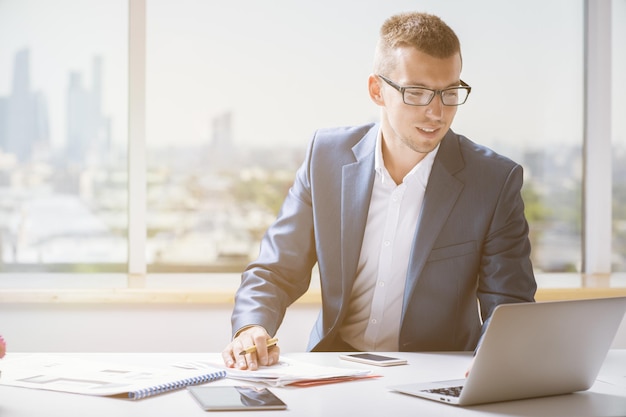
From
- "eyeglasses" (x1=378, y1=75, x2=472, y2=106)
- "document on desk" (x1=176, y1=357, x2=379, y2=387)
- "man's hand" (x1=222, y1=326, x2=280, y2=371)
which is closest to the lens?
"document on desk" (x1=176, y1=357, x2=379, y2=387)

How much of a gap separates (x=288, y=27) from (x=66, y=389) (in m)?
2.42

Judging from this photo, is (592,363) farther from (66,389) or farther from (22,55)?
(22,55)

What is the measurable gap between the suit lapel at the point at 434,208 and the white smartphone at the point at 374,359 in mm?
338

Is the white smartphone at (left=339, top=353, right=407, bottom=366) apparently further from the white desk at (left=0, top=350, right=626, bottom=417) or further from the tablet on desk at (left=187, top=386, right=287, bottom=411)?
the tablet on desk at (left=187, top=386, right=287, bottom=411)

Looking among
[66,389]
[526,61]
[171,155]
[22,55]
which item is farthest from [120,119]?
[66,389]

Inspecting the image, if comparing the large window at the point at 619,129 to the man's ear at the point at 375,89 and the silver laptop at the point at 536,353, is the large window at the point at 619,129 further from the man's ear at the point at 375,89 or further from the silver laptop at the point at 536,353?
the silver laptop at the point at 536,353

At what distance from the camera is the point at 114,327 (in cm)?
329

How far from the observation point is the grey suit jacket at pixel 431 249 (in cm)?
228

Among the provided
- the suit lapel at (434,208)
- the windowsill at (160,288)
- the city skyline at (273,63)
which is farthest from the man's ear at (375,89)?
the city skyline at (273,63)

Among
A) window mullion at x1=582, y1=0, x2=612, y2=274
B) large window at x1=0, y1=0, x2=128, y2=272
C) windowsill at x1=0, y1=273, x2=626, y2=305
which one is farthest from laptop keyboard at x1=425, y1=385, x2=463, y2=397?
window mullion at x1=582, y1=0, x2=612, y2=274

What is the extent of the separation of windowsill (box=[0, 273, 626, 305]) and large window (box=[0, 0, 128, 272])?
11 cm

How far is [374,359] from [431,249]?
0.46 metres

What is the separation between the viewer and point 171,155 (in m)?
3.63

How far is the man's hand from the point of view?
1840 millimetres
